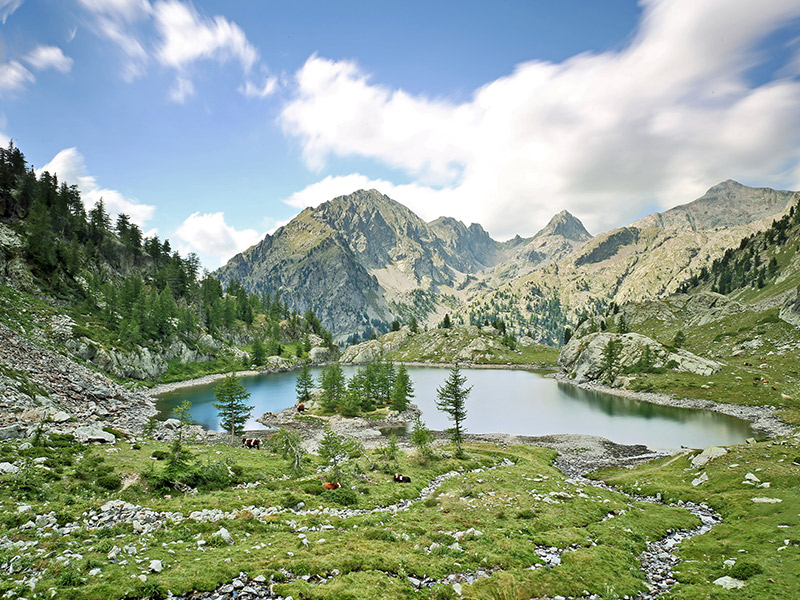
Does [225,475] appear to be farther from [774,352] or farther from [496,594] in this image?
[774,352]

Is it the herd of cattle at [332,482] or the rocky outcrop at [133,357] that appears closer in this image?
the herd of cattle at [332,482]

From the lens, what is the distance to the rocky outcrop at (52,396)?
33.5 meters

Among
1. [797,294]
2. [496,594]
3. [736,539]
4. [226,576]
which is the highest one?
[797,294]

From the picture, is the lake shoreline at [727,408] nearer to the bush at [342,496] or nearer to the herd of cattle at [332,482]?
the herd of cattle at [332,482]

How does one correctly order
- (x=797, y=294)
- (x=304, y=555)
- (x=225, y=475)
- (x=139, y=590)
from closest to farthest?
(x=139, y=590), (x=304, y=555), (x=225, y=475), (x=797, y=294)

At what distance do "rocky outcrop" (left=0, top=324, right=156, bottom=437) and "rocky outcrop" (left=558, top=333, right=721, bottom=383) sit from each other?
143721 millimetres

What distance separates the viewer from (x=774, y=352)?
4432 inches

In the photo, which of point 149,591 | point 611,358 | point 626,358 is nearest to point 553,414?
point 611,358

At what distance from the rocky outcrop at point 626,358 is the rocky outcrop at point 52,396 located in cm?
14372

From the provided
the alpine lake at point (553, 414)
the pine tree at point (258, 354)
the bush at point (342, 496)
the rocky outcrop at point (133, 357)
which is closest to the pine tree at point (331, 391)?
the alpine lake at point (553, 414)

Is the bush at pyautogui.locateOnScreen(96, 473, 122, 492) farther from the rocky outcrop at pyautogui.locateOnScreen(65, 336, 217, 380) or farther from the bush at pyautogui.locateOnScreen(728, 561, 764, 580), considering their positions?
the rocky outcrop at pyautogui.locateOnScreen(65, 336, 217, 380)

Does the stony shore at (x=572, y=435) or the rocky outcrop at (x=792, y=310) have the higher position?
the rocky outcrop at (x=792, y=310)

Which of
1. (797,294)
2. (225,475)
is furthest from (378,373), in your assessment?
(797,294)

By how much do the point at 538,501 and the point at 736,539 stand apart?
41.2 feet
